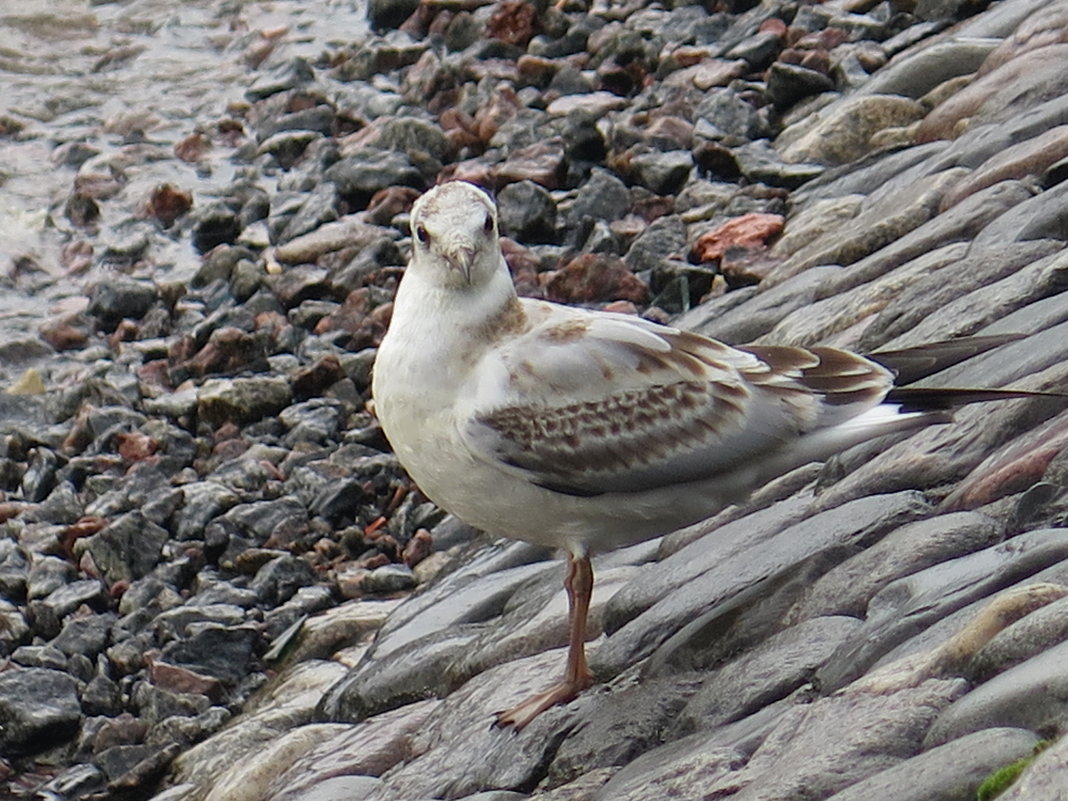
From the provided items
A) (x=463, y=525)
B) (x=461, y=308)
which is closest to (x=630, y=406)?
(x=461, y=308)

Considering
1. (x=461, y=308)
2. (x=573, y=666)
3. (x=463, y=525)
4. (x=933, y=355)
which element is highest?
(x=461, y=308)

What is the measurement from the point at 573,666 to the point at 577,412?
2.15 feet

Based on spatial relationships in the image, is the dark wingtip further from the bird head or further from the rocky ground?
the bird head

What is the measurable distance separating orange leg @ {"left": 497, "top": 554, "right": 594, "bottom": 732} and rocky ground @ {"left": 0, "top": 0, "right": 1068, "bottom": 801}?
0.07 m

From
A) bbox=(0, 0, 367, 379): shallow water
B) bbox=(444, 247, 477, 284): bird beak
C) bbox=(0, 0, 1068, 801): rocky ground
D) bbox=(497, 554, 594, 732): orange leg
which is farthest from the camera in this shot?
bbox=(0, 0, 367, 379): shallow water

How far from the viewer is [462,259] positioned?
4.86 meters

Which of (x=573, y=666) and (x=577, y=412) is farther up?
(x=577, y=412)

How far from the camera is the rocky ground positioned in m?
4.00

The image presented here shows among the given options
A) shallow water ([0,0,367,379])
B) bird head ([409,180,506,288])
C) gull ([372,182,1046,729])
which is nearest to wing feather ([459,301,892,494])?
gull ([372,182,1046,729])

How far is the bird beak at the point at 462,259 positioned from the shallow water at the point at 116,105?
484cm

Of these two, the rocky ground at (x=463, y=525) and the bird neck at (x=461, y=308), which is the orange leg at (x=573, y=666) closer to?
the rocky ground at (x=463, y=525)

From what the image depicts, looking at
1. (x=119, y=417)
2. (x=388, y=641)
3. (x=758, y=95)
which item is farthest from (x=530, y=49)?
(x=388, y=641)

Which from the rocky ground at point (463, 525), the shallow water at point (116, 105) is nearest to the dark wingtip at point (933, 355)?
Answer: the rocky ground at point (463, 525)

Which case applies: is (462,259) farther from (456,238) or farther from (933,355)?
(933,355)
